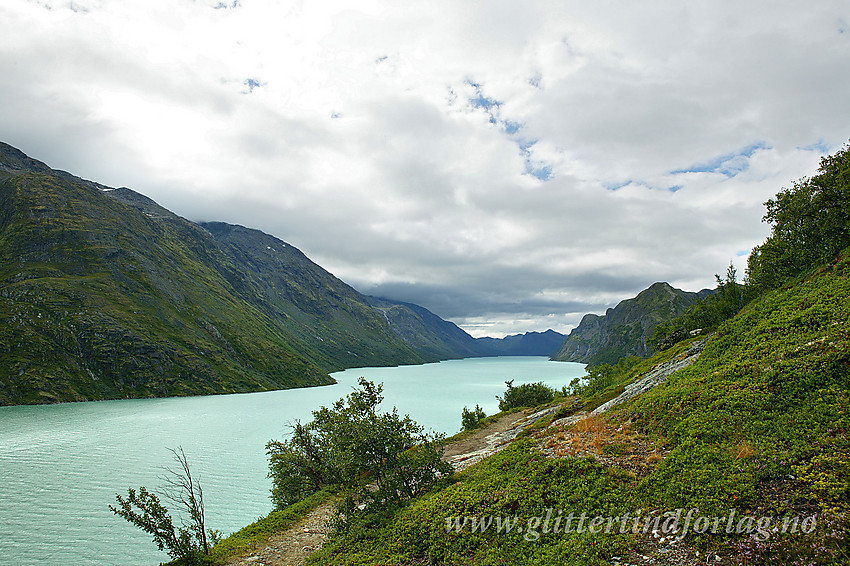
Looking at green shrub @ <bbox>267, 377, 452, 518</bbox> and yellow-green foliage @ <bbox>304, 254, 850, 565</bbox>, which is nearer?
yellow-green foliage @ <bbox>304, 254, 850, 565</bbox>

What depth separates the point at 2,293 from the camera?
196625 mm

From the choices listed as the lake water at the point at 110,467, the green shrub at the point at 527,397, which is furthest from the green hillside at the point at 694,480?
the green shrub at the point at 527,397

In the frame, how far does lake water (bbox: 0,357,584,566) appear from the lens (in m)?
39.5

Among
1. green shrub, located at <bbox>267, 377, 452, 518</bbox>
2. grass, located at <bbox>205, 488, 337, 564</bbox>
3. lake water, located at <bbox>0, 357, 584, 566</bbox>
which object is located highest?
green shrub, located at <bbox>267, 377, 452, 518</bbox>

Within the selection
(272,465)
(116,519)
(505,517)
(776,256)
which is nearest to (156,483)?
(116,519)

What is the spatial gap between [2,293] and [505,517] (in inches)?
11054

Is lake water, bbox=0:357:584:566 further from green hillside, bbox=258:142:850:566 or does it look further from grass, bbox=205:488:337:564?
green hillside, bbox=258:142:850:566

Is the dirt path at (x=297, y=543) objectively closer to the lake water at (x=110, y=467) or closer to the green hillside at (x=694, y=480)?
the green hillside at (x=694, y=480)

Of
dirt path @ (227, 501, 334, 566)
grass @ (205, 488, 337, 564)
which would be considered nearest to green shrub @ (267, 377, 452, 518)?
dirt path @ (227, 501, 334, 566)

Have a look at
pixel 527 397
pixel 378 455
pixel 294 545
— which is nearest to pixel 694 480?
pixel 378 455

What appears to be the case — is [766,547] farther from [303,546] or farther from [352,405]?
[303,546]

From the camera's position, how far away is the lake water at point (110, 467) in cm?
3950

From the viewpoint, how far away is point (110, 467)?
2667 inches

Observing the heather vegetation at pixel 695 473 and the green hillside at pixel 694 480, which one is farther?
the heather vegetation at pixel 695 473
